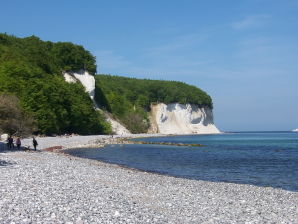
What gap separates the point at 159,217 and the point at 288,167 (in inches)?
1063

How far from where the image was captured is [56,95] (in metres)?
84.6

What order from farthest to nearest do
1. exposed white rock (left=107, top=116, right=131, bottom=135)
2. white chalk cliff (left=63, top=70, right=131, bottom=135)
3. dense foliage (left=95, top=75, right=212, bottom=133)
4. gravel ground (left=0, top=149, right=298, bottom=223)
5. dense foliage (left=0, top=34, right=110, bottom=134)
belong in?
dense foliage (left=95, top=75, right=212, bottom=133), exposed white rock (left=107, top=116, right=131, bottom=135), white chalk cliff (left=63, top=70, right=131, bottom=135), dense foliage (left=0, top=34, right=110, bottom=134), gravel ground (left=0, top=149, right=298, bottom=223)

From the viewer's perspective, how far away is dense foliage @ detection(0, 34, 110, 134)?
75250 millimetres

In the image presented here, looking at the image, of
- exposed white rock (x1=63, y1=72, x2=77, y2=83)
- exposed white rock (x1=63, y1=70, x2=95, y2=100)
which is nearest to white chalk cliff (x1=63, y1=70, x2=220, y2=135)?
exposed white rock (x1=63, y1=70, x2=95, y2=100)

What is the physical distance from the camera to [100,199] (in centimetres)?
1386

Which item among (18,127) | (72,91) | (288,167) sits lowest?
(288,167)

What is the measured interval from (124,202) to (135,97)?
158 meters

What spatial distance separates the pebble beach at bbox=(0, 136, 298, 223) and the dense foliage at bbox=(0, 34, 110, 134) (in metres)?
52.3

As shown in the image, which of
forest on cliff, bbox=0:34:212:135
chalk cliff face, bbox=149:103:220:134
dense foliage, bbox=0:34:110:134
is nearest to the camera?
forest on cliff, bbox=0:34:212:135

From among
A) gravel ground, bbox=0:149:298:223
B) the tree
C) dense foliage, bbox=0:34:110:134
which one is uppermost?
dense foliage, bbox=0:34:110:134

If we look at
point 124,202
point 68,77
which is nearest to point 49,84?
point 68,77

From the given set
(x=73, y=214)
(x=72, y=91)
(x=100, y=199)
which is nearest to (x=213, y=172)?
(x=100, y=199)

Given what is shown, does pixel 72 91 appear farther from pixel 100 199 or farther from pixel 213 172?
pixel 100 199

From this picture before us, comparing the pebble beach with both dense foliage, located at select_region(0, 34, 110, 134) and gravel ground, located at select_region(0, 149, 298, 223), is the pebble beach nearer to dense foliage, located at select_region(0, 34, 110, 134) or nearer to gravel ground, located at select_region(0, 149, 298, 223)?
gravel ground, located at select_region(0, 149, 298, 223)
